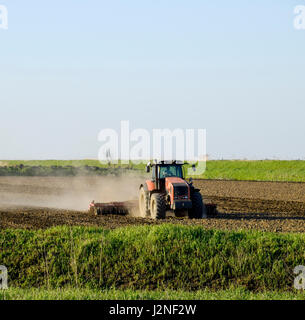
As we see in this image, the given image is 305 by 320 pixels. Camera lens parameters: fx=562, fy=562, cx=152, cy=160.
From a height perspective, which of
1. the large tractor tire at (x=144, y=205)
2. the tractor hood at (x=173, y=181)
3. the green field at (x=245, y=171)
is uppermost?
the tractor hood at (x=173, y=181)

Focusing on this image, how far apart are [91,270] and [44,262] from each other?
1520 mm

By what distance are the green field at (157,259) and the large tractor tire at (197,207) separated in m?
6.03

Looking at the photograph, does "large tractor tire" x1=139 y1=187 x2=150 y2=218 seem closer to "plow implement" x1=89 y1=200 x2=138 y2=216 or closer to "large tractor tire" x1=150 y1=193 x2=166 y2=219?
"plow implement" x1=89 y1=200 x2=138 y2=216

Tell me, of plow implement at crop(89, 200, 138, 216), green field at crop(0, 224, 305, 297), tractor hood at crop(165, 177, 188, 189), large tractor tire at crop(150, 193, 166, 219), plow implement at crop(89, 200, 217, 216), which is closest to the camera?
green field at crop(0, 224, 305, 297)

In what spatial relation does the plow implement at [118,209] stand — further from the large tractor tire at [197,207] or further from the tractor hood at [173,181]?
the tractor hood at [173,181]

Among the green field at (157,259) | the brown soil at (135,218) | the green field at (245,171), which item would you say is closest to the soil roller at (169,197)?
the brown soil at (135,218)

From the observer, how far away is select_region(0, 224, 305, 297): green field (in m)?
14.4

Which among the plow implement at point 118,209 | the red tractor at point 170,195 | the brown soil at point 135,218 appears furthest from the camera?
the plow implement at point 118,209

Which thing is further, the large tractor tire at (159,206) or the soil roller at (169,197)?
the large tractor tire at (159,206)

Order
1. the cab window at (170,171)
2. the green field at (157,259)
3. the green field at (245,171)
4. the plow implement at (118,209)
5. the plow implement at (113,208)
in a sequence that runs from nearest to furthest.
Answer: the green field at (157,259) < the cab window at (170,171) < the plow implement at (118,209) < the plow implement at (113,208) < the green field at (245,171)

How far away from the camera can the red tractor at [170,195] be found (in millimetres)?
23000

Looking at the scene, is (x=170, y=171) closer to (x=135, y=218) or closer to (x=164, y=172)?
(x=164, y=172)

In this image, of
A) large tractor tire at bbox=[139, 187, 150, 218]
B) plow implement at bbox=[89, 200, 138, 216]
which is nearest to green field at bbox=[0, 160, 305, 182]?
plow implement at bbox=[89, 200, 138, 216]
